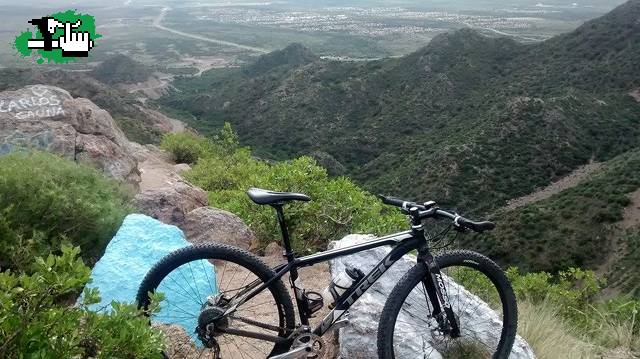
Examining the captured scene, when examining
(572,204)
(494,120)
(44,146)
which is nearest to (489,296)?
(44,146)

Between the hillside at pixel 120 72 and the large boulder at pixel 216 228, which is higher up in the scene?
the large boulder at pixel 216 228

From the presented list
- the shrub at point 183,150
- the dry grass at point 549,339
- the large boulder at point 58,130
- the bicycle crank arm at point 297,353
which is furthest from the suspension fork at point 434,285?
the shrub at point 183,150

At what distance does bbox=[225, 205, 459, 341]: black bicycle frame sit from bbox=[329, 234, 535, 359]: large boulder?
283 mm

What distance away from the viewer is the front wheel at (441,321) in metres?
3.37

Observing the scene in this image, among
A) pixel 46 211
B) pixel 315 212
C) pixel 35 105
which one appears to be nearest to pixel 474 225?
pixel 315 212

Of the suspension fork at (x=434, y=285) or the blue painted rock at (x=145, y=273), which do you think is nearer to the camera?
the suspension fork at (x=434, y=285)

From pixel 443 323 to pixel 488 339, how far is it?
568 mm

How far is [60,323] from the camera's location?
222 cm

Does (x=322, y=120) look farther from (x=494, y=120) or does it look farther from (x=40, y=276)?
(x=40, y=276)

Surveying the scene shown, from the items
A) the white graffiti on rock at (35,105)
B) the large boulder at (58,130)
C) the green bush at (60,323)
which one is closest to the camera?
the green bush at (60,323)

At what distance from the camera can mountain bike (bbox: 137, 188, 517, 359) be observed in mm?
3447

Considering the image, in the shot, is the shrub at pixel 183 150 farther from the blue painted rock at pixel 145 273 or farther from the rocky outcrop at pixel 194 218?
the blue painted rock at pixel 145 273

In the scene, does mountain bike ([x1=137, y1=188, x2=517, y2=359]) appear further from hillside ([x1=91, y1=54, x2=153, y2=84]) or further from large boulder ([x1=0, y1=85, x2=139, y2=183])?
hillside ([x1=91, y1=54, x2=153, y2=84])

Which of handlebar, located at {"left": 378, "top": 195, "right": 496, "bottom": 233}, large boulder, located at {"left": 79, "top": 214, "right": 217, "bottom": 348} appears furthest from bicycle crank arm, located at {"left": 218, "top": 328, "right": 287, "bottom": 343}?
handlebar, located at {"left": 378, "top": 195, "right": 496, "bottom": 233}
